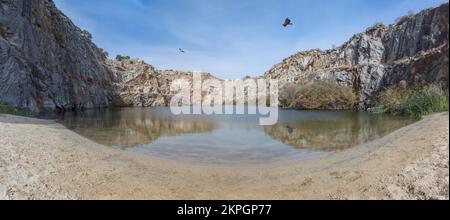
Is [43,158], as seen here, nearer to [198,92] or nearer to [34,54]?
[34,54]

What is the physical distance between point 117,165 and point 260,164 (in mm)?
3955

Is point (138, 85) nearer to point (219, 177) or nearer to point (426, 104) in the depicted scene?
point (426, 104)

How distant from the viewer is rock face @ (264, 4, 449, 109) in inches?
1254

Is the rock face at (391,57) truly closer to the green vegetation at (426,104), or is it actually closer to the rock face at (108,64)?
the rock face at (108,64)

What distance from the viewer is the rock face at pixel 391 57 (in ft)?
104

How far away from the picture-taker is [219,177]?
6.65m

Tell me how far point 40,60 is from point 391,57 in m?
53.0

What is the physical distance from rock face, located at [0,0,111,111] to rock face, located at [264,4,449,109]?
33.0 meters

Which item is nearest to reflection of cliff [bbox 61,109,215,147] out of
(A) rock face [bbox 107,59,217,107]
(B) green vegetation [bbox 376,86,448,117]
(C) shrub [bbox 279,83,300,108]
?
(B) green vegetation [bbox 376,86,448,117]

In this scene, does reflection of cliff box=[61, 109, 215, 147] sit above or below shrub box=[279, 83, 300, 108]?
below

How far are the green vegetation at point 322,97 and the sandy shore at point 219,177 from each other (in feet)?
122

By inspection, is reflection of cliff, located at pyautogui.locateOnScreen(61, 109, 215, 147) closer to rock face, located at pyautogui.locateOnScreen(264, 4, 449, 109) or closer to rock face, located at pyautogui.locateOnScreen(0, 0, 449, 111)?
rock face, located at pyautogui.locateOnScreen(0, 0, 449, 111)

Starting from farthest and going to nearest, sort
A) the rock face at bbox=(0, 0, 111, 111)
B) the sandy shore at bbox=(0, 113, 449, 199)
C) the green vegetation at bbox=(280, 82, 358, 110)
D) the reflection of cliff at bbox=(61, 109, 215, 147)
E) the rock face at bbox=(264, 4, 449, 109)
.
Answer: the green vegetation at bbox=(280, 82, 358, 110)
the rock face at bbox=(264, 4, 449, 109)
the rock face at bbox=(0, 0, 111, 111)
the reflection of cliff at bbox=(61, 109, 215, 147)
the sandy shore at bbox=(0, 113, 449, 199)

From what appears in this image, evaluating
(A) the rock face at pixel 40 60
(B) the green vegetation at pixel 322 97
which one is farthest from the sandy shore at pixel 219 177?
(B) the green vegetation at pixel 322 97
